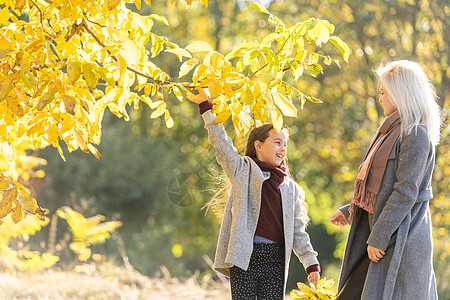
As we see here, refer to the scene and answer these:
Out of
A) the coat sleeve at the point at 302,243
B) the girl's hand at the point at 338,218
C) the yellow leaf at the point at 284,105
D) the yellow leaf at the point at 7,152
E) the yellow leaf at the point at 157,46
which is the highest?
the yellow leaf at the point at 157,46

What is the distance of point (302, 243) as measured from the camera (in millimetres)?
2709

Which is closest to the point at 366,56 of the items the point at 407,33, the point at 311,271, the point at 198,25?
the point at 407,33

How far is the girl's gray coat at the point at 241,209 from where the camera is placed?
252 cm

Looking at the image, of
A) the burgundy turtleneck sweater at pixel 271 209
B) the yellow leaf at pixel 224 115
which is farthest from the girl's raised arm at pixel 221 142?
the yellow leaf at pixel 224 115

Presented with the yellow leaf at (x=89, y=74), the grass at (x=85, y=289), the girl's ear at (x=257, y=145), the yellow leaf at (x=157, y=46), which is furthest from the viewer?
the grass at (x=85, y=289)

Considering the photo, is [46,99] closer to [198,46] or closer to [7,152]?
[198,46]

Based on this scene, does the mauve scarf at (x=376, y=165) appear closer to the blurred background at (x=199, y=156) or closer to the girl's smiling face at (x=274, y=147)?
the girl's smiling face at (x=274, y=147)

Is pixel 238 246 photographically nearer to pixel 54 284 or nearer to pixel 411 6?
pixel 54 284

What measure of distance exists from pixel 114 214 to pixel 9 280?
6985mm

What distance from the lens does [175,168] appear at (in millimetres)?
12633

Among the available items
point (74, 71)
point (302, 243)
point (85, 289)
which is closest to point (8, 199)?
point (74, 71)

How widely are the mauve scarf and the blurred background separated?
693cm

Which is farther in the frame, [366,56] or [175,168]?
[175,168]

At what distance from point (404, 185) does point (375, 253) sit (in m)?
0.28
